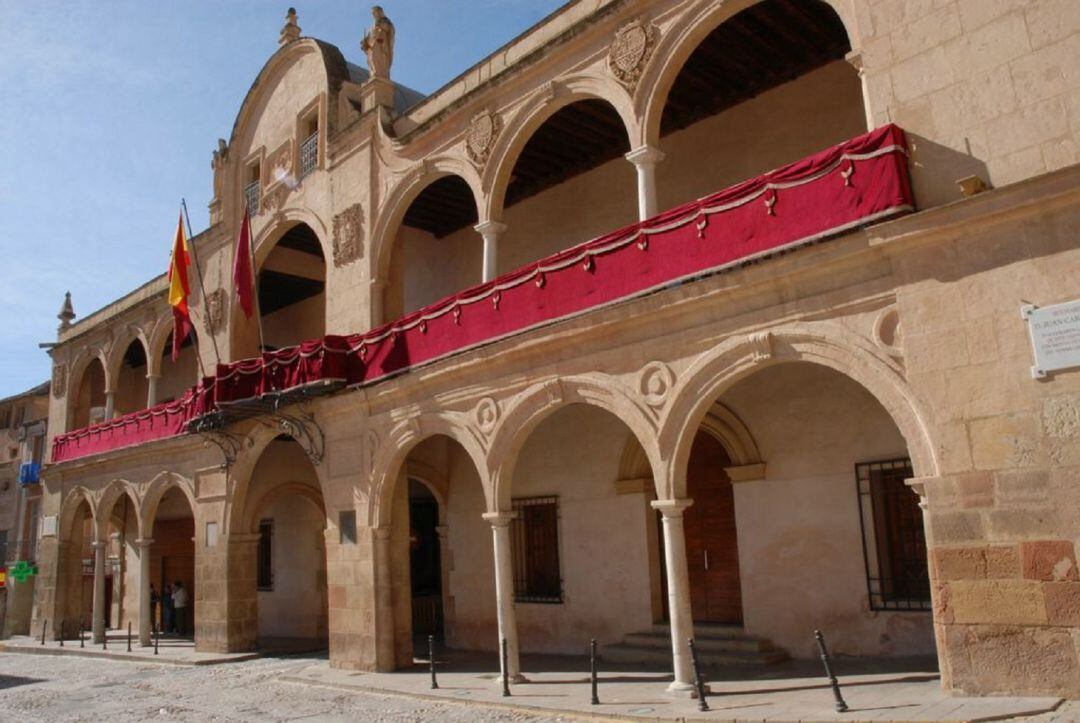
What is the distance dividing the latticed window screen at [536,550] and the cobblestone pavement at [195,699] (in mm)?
3594

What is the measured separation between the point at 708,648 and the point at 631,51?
760 cm

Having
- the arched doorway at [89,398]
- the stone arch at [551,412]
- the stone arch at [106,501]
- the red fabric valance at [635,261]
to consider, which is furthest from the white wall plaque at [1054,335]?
the arched doorway at [89,398]

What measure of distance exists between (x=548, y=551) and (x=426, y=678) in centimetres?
301

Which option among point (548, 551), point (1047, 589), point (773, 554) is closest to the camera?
point (1047, 589)

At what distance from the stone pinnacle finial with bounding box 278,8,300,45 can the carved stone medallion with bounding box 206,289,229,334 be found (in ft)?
17.6

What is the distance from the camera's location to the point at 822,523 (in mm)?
11062

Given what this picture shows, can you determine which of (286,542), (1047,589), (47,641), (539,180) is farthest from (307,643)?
(1047,589)

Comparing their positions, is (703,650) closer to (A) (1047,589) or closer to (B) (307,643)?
(A) (1047,589)

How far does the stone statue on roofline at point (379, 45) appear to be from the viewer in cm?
1539

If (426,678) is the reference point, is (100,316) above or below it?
above

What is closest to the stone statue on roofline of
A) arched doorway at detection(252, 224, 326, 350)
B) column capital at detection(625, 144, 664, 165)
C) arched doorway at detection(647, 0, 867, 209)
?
arched doorway at detection(252, 224, 326, 350)

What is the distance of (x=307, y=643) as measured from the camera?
18.1 meters

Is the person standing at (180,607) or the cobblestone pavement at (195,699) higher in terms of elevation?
the person standing at (180,607)

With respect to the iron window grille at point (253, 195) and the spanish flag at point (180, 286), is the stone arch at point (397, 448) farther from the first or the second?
the iron window grille at point (253, 195)
